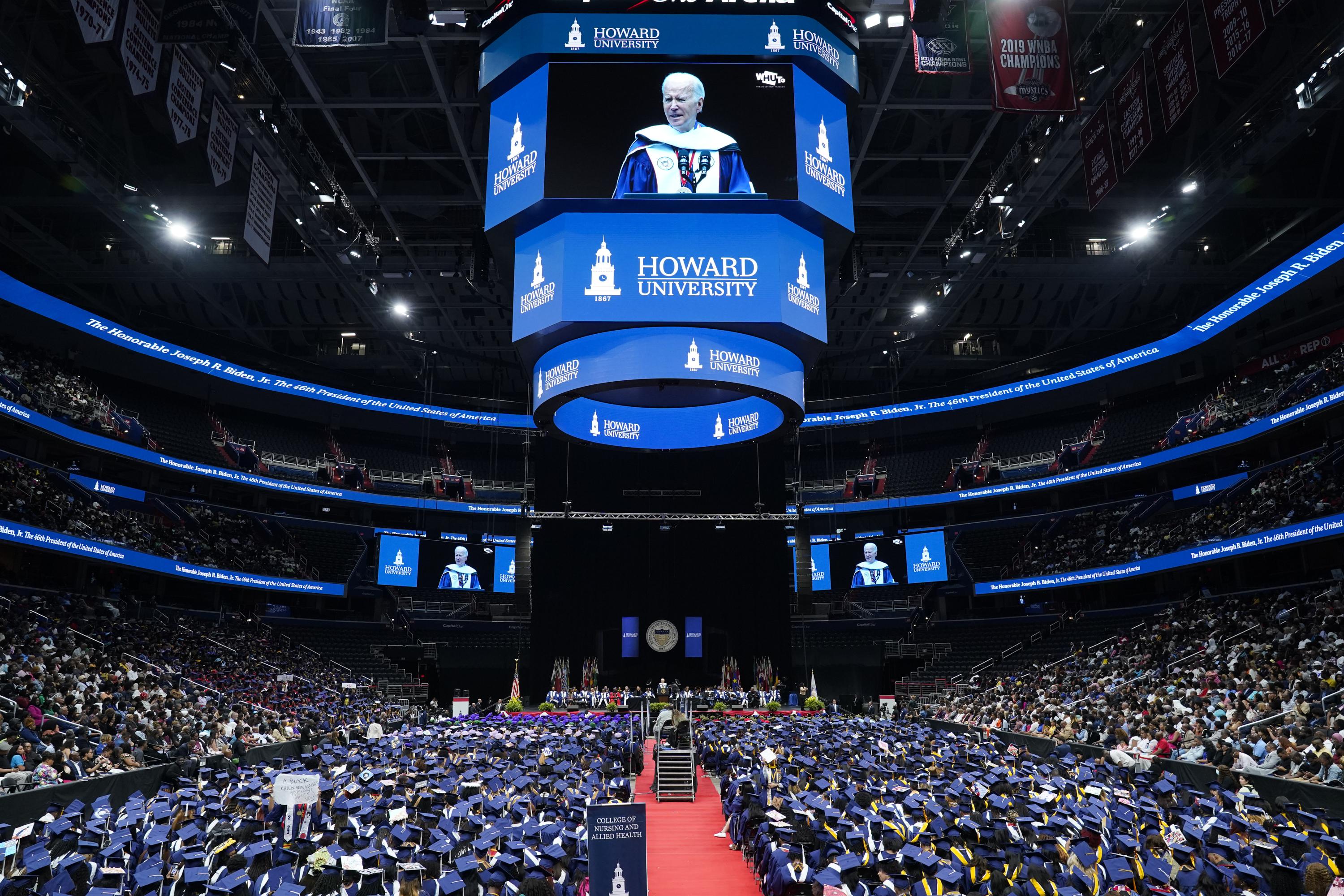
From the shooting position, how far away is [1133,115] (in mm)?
16156

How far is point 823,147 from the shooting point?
16.2 m

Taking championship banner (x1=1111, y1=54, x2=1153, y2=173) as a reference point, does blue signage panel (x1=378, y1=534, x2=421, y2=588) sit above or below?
below

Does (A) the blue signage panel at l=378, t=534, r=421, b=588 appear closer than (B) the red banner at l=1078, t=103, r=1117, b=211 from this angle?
No

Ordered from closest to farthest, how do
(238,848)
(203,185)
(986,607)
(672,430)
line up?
1. (238,848)
2. (672,430)
3. (203,185)
4. (986,607)

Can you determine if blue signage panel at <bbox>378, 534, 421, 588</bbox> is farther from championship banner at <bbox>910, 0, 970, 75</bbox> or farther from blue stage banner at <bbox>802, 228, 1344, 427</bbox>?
championship banner at <bbox>910, 0, 970, 75</bbox>

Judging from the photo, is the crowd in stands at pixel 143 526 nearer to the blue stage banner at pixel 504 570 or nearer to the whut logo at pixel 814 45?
the blue stage banner at pixel 504 570

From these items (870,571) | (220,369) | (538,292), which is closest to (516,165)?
(538,292)

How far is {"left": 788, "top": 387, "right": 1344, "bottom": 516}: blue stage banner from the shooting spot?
2638 centimetres

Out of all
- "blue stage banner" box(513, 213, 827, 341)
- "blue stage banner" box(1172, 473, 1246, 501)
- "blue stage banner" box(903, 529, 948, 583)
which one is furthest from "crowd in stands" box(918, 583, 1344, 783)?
"blue stage banner" box(513, 213, 827, 341)

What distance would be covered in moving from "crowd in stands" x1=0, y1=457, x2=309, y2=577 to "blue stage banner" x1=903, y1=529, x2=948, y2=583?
24.9 meters

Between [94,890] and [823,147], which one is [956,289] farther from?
[94,890]

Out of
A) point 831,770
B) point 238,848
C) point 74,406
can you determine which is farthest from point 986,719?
point 74,406

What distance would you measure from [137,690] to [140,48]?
599 inches

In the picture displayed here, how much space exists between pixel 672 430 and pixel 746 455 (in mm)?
21462
